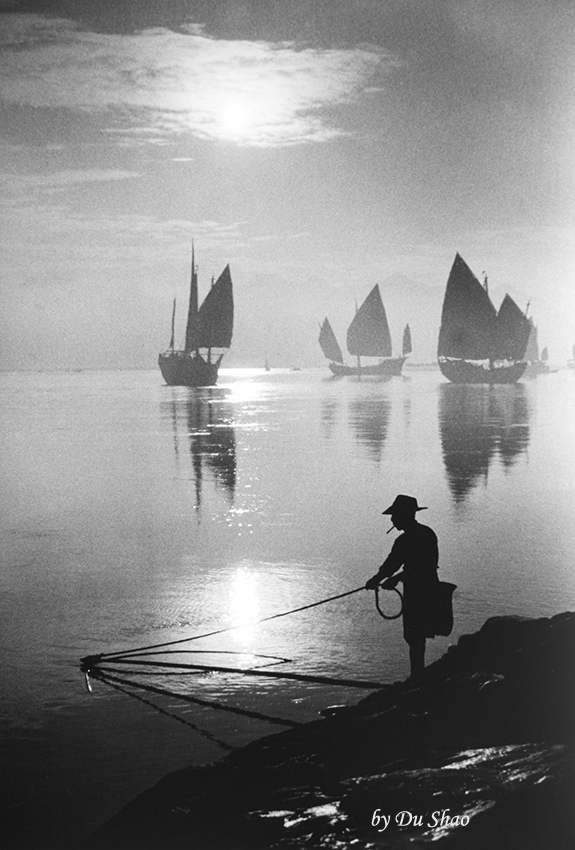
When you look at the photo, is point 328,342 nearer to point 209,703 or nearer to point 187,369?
point 187,369

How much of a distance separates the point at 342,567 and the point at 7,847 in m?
8.61

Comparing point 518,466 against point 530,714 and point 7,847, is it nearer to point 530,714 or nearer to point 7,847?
point 530,714

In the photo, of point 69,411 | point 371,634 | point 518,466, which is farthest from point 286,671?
point 69,411

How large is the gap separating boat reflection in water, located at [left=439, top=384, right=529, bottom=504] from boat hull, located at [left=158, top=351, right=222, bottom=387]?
5796cm

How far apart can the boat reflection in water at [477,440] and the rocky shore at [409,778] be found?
14.0 m

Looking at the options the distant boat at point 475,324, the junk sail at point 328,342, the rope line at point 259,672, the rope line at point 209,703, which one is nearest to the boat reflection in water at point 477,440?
the rope line at point 259,672

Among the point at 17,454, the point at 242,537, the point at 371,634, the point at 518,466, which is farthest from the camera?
the point at 17,454

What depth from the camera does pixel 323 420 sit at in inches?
2092

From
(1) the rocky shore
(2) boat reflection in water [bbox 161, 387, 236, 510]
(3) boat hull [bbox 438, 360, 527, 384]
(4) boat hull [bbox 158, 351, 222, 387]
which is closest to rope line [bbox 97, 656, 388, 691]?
(1) the rocky shore

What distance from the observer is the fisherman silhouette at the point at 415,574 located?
7.73 meters

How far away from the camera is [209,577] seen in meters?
13.2

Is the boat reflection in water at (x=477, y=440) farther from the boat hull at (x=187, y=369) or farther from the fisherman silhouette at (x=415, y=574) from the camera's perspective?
the boat hull at (x=187, y=369)

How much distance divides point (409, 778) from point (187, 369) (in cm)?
11612

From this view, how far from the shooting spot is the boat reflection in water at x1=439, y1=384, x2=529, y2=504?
24.9 meters
